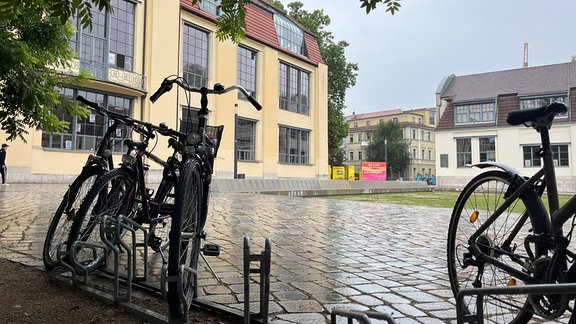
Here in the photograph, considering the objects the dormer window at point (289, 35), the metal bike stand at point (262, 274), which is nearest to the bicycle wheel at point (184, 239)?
the metal bike stand at point (262, 274)

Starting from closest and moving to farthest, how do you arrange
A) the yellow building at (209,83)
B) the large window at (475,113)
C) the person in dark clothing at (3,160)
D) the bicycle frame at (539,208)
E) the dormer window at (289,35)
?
1. the bicycle frame at (539,208)
2. the person in dark clothing at (3,160)
3. the yellow building at (209,83)
4. the dormer window at (289,35)
5. the large window at (475,113)

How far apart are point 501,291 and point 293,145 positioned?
108 ft

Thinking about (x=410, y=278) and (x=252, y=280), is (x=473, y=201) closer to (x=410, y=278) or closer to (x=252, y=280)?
(x=410, y=278)

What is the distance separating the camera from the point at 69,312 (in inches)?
106

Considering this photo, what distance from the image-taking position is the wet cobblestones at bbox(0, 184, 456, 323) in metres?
2.89

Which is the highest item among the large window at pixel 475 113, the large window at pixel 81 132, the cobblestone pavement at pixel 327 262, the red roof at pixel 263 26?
the red roof at pixel 263 26

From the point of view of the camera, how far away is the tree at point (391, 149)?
69.2 metres

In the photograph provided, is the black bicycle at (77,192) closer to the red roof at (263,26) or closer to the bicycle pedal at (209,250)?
the bicycle pedal at (209,250)

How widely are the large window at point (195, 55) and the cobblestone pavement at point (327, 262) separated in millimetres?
19697

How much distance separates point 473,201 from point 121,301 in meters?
2.38

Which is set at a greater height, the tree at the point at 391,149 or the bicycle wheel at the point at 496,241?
the tree at the point at 391,149

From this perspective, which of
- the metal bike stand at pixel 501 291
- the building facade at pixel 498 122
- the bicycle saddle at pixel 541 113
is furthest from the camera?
the building facade at pixel 498 122

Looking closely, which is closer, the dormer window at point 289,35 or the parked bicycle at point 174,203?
the parked bicycle at point 174,203

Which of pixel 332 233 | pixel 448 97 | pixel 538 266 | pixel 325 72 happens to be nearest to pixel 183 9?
pixel 325 72
